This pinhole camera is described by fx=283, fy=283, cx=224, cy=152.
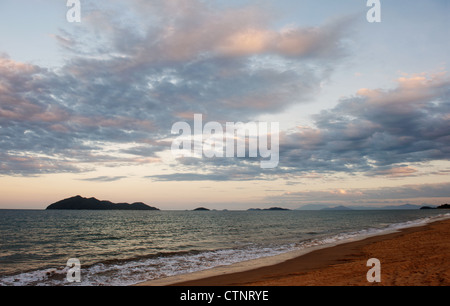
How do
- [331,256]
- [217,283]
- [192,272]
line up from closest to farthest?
[217,283] → [192,272] → [331,256]

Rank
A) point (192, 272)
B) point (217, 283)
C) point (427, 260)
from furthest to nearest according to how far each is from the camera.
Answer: point (192, 272) → point (427, 260) → point (217, 283)

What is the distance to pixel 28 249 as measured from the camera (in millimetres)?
31156
